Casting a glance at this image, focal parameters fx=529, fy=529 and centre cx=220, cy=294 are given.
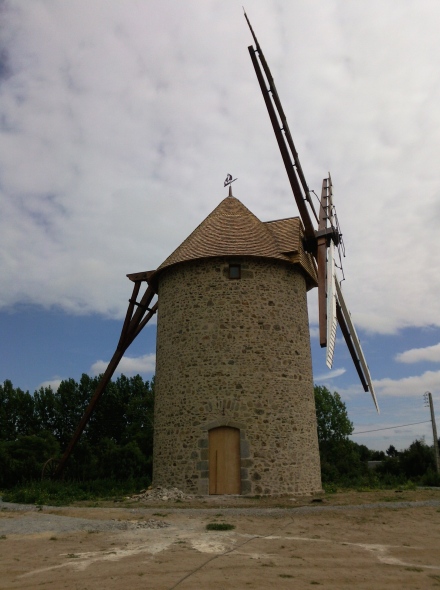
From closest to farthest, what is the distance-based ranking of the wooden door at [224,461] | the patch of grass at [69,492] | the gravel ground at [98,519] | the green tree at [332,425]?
the gravel ground at [98,519] < the patch of grass at [69,492] < the wooden door at [224,461] < the green tree at [332,425]

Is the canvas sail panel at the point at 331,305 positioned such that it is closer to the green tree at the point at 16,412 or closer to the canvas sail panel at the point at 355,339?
the canvas sail panel at the point at 355,339

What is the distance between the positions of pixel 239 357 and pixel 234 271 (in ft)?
8.21

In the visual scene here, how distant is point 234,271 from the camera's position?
15133 millimetres

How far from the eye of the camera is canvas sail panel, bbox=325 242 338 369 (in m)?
13.3

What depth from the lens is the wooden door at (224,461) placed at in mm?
13469

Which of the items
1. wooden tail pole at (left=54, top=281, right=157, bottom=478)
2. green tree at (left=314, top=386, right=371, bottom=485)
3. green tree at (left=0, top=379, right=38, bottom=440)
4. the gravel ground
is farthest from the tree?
the gravel ground

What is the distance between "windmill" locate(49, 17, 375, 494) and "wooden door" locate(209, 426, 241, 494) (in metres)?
0.03

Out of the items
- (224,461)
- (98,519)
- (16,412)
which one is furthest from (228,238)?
(16,412)

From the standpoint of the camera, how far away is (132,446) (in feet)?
67.6

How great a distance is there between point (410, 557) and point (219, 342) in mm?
8494

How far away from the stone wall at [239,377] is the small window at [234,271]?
15 centimetres

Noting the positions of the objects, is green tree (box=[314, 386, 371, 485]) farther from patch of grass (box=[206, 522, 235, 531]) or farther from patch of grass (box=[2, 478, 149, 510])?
patch of grass (box=[206, 522, 235, 531])

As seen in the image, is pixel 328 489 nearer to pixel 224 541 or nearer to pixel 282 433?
pixel 282 433

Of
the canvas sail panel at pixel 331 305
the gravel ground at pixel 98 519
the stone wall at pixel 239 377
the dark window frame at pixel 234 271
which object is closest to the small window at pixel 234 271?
the dark window frame at pixel 234 271
